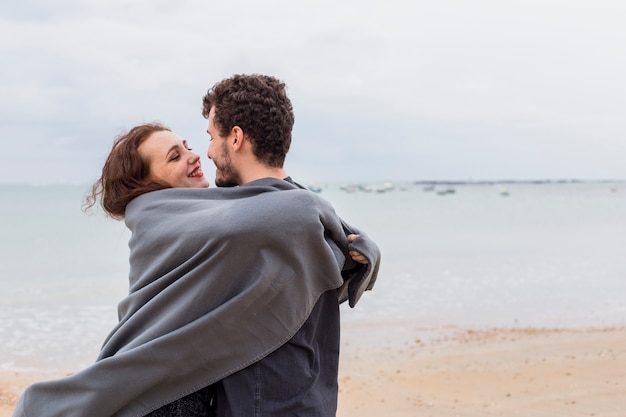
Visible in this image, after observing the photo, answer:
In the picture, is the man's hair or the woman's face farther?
the woman's face

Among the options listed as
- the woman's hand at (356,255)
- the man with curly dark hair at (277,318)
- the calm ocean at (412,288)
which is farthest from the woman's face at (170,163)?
the calm ocean at (412,288)

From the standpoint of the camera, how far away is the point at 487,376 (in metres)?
8.42

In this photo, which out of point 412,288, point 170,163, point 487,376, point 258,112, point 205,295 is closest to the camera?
point 205,295

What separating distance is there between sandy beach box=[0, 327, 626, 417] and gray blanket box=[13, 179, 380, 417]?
4947 millimetres

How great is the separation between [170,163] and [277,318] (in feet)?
2.35

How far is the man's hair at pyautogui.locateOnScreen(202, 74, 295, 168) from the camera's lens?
241 cm

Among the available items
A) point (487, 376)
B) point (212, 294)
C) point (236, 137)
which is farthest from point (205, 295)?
point (487, 376)

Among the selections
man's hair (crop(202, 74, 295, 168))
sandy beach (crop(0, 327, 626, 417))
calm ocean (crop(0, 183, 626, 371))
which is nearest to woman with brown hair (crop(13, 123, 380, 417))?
man's hair (crop(202, 74, 295, 168))

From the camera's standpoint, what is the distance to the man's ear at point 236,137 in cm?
242

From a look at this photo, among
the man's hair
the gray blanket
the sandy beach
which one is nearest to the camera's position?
the gray blanket

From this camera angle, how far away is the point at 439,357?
9453 mm

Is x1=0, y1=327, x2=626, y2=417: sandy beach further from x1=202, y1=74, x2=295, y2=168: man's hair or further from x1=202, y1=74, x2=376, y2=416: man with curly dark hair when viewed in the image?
x1=202, y1=74, x2=295, y2=168: man's hair

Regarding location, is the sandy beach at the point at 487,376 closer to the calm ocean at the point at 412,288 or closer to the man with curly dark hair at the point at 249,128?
the calm ocean at the point at 412,288

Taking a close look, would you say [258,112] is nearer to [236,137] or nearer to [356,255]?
[236,137]
